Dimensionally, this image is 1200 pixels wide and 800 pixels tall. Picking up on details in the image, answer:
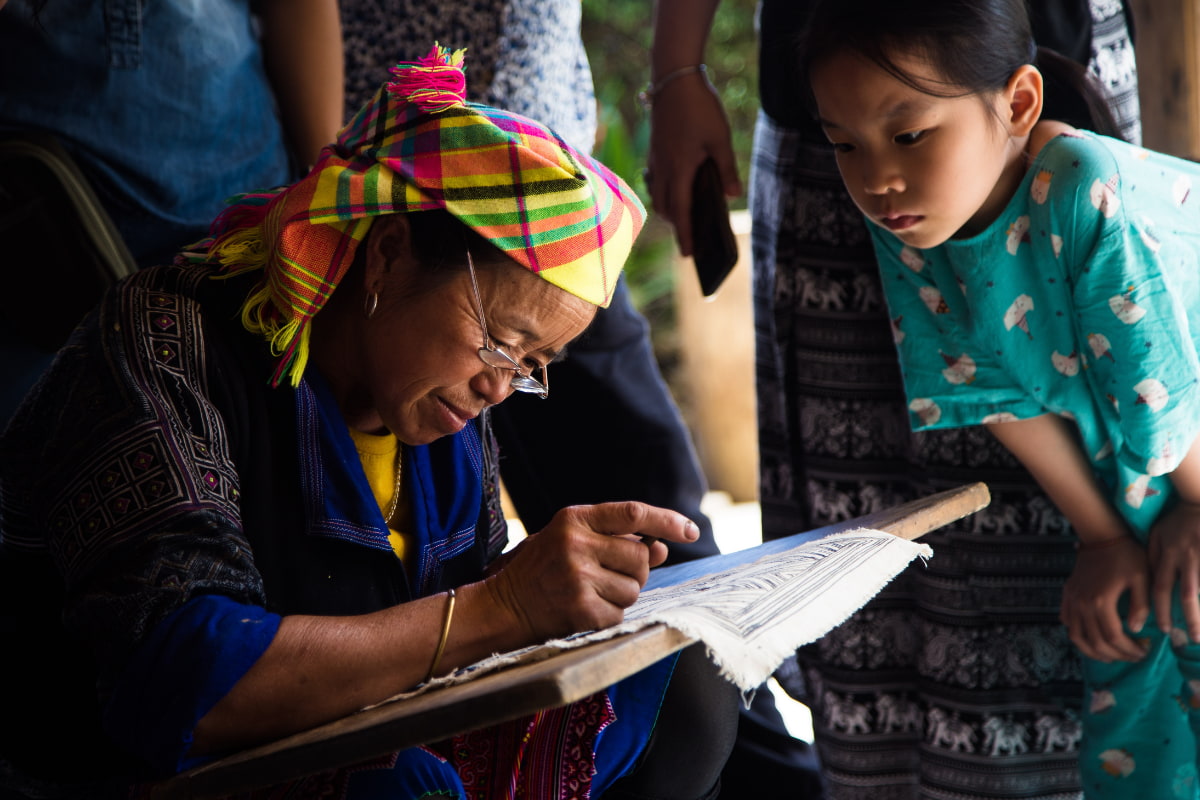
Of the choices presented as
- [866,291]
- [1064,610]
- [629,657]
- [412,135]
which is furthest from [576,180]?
[1064,610]

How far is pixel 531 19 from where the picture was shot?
2225mm

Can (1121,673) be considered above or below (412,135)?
below

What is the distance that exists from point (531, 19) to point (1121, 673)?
63.5 inches

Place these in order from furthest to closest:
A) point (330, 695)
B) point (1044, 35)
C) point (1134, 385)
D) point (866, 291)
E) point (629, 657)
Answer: point (866, 291) < point (1044, 35) < point (1134, 385) < point (330, 695) < point (629, 657)

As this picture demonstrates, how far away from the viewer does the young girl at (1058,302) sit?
161 centimetres

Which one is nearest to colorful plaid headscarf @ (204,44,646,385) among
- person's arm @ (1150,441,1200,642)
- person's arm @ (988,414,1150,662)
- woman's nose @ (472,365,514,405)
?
woman's nose @ (472,365,514,405)

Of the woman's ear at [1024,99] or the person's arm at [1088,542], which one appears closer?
the woman's ear at [1024,99]

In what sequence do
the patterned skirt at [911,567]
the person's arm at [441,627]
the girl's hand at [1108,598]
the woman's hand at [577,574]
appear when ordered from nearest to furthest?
the person's arm at [441,627], the woman's hand at [577,574], the girl's hand at [1108,598], the patterned skirt at [911,567]

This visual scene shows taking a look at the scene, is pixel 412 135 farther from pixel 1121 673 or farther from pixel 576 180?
pixel 1121 673

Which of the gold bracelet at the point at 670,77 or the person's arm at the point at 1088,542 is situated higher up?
the gold bracelet at the point at 670,77

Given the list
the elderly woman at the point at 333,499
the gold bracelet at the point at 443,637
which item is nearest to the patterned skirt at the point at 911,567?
the elderly woman at the point at 333,499

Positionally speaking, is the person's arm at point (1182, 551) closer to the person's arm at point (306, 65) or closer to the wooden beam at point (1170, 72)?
the wooden beam at point (1170, 72)

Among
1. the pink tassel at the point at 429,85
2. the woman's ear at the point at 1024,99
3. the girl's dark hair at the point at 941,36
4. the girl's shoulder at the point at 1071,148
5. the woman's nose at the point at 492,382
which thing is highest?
the girl's dark hair at the point at 941,36

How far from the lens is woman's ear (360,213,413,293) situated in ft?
4.63
